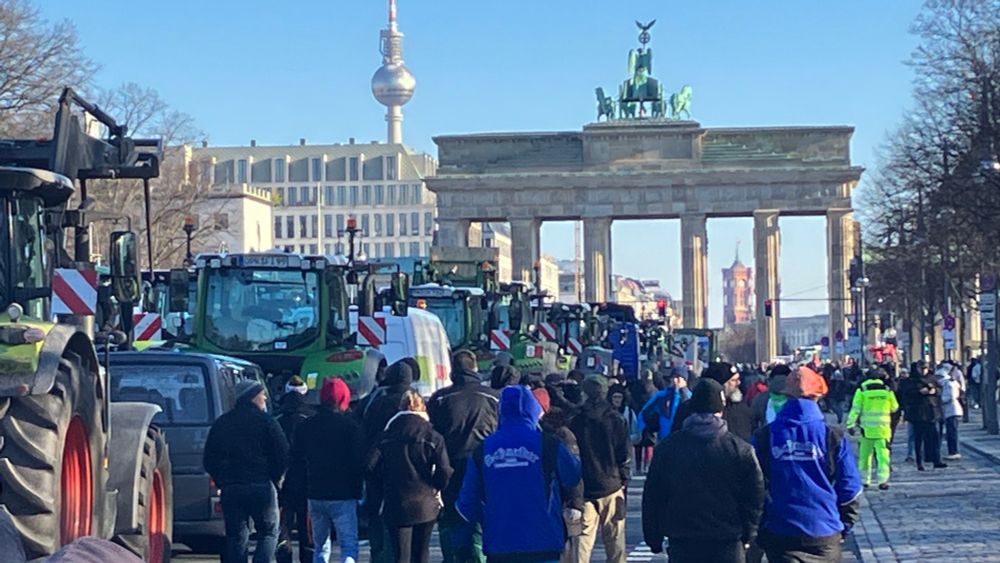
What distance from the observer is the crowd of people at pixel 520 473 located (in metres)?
11.1

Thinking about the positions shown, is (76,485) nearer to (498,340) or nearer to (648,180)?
(498,340)

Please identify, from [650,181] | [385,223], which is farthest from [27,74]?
[385,223]

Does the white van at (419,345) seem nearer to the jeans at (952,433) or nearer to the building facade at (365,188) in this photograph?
the jeans at (952,433)

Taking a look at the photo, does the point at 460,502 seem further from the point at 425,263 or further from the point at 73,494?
the point at 425,263

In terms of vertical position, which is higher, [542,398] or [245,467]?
[542,398]

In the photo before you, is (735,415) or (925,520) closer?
(735,415)

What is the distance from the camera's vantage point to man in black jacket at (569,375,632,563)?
15719 millimetres

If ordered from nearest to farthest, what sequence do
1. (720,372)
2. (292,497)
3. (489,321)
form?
1. (292,497)
2. (720,372)
3. (489,321)

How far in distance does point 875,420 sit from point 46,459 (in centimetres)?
1820

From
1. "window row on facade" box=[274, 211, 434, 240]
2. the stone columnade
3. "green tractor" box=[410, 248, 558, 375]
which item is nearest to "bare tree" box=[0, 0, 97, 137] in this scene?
"green tractor" box=[410, 248, 558, 375]

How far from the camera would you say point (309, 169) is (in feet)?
652

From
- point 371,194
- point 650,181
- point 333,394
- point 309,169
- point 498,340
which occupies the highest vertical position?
point 309,169

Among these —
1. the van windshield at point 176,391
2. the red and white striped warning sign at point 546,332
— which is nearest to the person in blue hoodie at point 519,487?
the van windshield at point 176,391

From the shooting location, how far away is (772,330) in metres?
122
